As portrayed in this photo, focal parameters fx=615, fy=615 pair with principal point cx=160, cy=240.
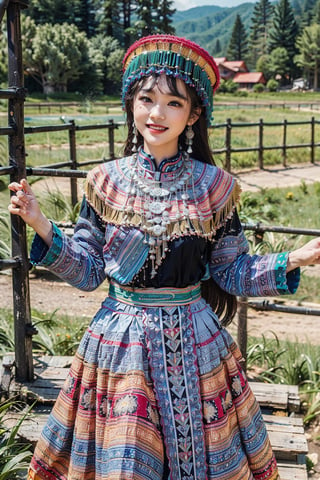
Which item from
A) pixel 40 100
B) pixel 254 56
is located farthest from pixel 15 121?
pixel 254 56

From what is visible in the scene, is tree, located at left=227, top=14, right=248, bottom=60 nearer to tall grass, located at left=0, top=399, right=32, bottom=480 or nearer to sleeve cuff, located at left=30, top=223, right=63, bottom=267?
tall grass, located at left=0, top=399, right=32, bottom=480

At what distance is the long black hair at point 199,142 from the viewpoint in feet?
5.88

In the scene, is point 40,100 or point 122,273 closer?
point 122,273

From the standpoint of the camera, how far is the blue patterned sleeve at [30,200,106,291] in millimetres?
1763

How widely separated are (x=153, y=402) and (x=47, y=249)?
1.73 feet

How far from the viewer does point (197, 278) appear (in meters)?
1.85

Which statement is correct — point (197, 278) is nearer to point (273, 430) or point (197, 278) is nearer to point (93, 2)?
point (273, 430)

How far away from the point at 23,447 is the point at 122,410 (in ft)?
2.60

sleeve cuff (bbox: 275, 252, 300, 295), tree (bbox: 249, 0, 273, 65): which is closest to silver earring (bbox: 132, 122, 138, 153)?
sleeve cuff (bbox: 275, 252, 300, 295)

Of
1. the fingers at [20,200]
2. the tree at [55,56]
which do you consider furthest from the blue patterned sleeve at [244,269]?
the tree at [55,56]

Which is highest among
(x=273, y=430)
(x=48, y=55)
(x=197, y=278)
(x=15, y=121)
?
(x=48, y=55)

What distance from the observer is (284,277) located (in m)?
1.80

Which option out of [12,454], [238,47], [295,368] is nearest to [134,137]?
[12,454]

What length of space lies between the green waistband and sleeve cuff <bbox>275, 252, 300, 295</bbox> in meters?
0.26
